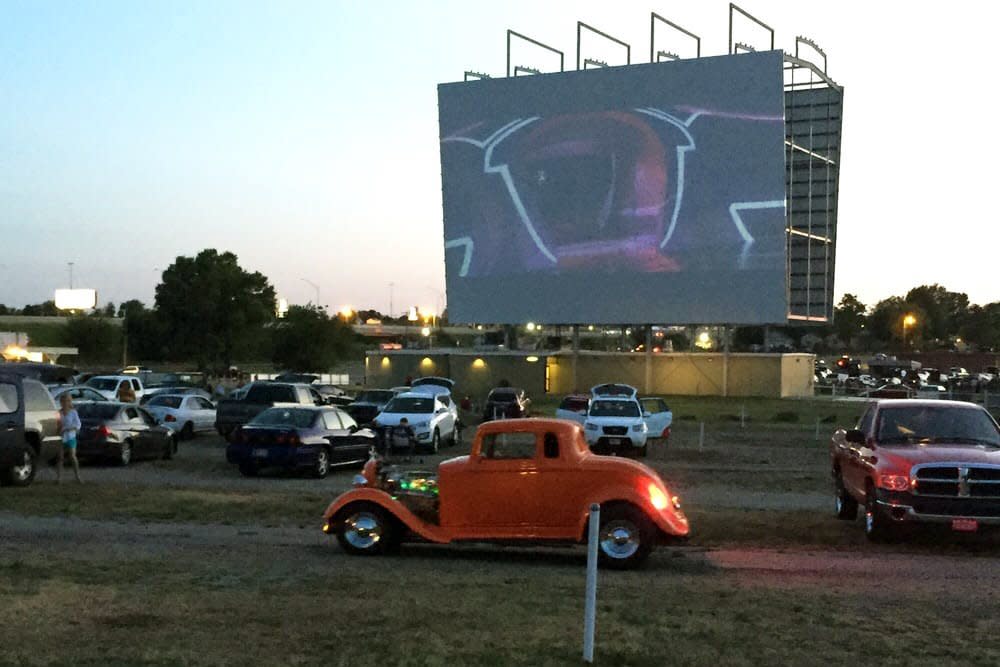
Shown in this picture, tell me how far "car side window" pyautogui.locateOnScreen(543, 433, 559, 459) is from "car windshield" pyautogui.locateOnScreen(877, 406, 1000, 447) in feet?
17.7

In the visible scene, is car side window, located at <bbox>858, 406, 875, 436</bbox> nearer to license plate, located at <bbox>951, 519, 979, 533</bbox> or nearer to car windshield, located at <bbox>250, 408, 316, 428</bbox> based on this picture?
license plate, located at <bbox>951, 519, 979, 533</bbox>

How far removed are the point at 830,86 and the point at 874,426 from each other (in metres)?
58.5

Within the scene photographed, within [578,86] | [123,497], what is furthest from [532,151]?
[123,497]

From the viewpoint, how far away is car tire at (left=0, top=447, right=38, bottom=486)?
20.1 metres

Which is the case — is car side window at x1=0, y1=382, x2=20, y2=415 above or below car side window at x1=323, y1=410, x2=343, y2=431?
above

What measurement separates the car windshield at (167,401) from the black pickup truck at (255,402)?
1.25 m

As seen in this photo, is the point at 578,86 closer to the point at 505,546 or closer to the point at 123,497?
the point at 123,497

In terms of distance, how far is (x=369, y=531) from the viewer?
1312cm

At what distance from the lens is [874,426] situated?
16188 mm

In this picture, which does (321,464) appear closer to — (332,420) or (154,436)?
(332,420)

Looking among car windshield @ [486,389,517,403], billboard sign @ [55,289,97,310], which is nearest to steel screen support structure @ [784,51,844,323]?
car windshield @ [486,389,517,403]

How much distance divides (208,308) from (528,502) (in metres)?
A: 73.0

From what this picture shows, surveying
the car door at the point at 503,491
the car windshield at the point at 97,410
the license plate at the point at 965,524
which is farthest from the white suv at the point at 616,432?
the car door at the point at 503,491

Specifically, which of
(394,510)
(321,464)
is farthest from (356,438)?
(394,510)
